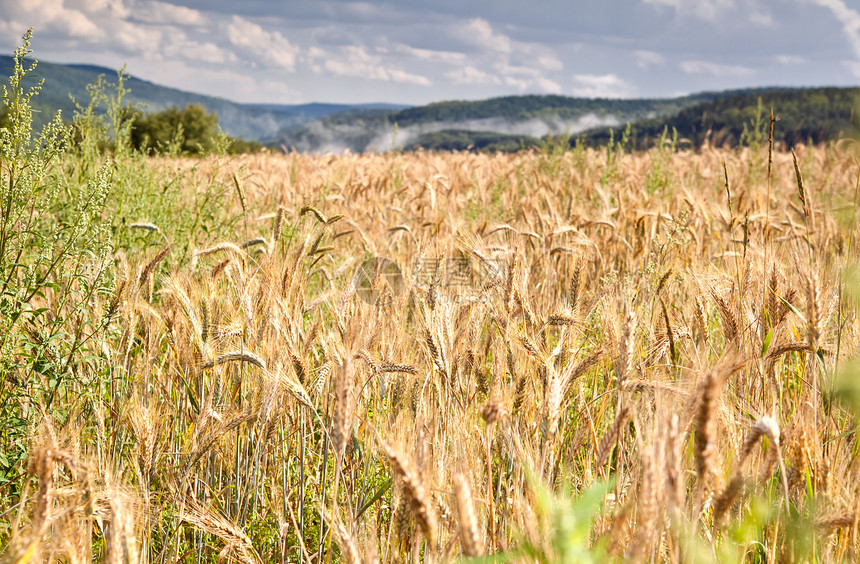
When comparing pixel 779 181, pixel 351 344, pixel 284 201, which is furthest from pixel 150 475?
pixel 779 181

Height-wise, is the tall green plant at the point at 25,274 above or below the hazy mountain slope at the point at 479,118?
below

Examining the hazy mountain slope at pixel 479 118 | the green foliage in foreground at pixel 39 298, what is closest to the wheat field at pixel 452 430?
the green foliage in foreground at pixel 39 298

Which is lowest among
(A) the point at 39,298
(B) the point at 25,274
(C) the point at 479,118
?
(A) the point at 39,298

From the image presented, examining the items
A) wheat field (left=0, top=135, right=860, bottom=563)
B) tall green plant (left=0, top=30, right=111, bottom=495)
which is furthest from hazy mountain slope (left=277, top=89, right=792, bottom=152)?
tall green plant (left=0, top=30, right=111, bottom=495)

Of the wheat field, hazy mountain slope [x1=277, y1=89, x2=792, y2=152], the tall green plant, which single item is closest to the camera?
the wheat field

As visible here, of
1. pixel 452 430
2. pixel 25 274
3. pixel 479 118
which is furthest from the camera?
pixel 479 118

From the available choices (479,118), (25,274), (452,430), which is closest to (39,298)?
(25,274)

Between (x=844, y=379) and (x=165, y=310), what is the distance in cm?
199

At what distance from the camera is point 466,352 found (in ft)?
5.65

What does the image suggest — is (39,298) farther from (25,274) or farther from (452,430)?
(452,430)

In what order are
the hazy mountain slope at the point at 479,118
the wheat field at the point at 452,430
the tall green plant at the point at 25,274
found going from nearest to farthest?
the wheat field at the point at 452,430 → the tall green plant at the point at 25,274 → the hazy mountain slope at the point at 479,118

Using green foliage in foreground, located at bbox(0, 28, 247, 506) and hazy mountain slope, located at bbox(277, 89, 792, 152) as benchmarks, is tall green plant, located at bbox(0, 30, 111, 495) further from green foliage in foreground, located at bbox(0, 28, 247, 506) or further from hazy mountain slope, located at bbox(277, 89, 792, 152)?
hazy mountain slope, located at bbox(277, 89, 792, 152)

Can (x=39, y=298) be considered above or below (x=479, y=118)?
below

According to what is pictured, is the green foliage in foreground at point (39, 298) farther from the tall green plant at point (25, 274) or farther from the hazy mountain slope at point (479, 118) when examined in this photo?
the hazy mountain slope at point (479, 118)
